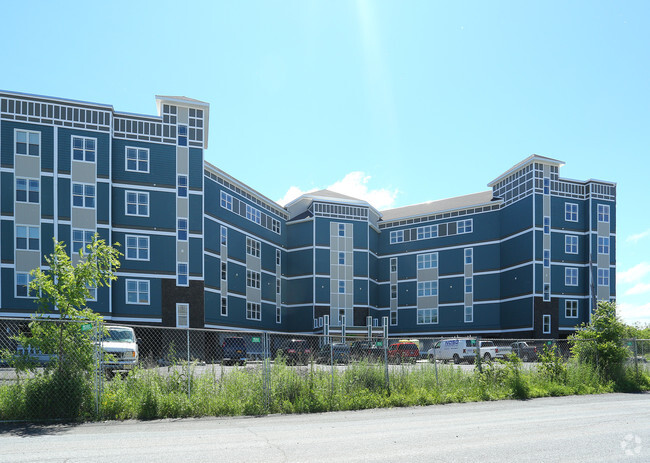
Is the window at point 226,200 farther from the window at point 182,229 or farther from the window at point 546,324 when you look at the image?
the window at point 546,324

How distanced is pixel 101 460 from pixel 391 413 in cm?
724

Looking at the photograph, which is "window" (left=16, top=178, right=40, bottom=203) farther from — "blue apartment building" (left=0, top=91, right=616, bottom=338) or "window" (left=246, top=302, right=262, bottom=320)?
"window" (left=246, top=302, right=262, bottom=320)

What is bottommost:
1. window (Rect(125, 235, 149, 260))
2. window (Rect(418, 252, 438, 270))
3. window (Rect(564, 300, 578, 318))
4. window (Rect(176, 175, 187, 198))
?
window (Rect(564, 300, 578, 318))

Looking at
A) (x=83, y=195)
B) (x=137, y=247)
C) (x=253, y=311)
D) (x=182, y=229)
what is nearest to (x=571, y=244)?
(x=253, y=311)

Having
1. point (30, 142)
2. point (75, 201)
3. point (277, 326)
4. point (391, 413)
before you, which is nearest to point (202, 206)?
point (75, 201)

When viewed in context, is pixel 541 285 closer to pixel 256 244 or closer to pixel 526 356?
pixel 256 244

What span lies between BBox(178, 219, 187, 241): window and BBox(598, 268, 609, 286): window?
39055 millimetres

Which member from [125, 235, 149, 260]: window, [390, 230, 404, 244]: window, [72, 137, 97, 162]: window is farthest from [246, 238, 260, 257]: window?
[390, 230, 404, 244]: window

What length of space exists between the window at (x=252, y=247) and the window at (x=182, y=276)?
33.5ft

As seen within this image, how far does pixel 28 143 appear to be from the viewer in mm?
35094

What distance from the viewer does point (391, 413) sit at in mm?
12797

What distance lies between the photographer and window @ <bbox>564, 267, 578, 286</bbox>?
163 ft

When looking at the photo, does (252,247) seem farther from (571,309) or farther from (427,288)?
(571,309)

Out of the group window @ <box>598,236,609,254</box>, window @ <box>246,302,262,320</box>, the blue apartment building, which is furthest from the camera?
window @ <box>598,236,609,254</box>
